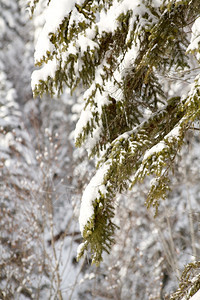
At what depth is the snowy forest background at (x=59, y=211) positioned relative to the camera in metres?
6.54

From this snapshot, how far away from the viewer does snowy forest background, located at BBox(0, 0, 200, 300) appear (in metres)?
6.54

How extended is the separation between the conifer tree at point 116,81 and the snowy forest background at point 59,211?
349 cm

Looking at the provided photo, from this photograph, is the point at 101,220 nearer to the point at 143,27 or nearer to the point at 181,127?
the point at 181,127

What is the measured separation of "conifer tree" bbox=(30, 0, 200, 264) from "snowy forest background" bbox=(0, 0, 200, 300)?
3.49m

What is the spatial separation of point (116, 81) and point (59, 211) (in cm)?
833

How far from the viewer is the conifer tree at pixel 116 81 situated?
2.13 meters

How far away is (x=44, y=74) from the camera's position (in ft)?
8.66

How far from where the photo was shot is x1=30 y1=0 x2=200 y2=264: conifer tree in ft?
6.99

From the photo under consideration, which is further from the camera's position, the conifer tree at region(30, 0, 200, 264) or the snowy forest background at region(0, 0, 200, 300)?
the snowy forest background at region(0, 0, 200, 300)

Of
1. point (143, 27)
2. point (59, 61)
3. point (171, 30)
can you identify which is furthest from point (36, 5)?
point (171, 30)

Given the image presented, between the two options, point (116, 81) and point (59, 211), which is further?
point (59, 211)

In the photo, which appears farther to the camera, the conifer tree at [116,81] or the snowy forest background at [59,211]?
the snowy forest background at [59,211]

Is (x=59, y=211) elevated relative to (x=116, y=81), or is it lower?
elevated

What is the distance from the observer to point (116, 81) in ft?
8.19
